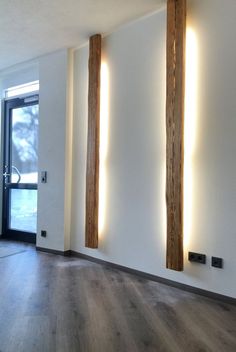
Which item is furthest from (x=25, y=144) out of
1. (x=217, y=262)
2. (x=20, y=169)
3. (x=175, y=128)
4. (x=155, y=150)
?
(x=217, y=262)

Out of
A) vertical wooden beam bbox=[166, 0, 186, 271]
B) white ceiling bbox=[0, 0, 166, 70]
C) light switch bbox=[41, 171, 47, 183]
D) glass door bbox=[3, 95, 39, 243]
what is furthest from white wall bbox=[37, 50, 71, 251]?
vertical wooden beam bbox=[166, 0, 186, 271]

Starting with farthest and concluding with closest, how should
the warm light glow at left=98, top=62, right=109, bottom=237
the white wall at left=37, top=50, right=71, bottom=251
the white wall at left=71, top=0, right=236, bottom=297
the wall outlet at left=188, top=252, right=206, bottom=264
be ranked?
the white wall at left=37, top=50, right=71, bottom=251
the warm light glow at left=98, top=62, right=109, bottom=237
the wall outlet at left=188, top=252, right=206, bottom=264
the white wall at left=71, top=0, right=236, bottom=297

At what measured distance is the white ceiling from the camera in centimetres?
303

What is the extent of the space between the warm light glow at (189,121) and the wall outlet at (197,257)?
10 cm

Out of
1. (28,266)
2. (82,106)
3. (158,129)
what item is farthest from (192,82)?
(28,266)

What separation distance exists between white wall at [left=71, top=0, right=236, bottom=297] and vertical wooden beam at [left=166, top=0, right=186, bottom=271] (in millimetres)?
119

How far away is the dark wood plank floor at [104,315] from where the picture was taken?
6.40 ft

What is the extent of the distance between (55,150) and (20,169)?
1.07 metres

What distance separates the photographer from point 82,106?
3.98 m

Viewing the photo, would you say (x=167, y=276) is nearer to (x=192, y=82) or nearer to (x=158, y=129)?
(x=158, y=129)

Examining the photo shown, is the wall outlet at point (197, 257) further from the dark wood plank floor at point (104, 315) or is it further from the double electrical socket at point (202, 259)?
the dark wood plank floor at point (104, 315)

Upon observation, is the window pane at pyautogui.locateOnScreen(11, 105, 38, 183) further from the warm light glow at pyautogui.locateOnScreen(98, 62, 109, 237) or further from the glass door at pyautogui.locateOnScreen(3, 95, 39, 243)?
the warm light glow at pyautogui.locateOnScreen(98, 62, 109, 237)

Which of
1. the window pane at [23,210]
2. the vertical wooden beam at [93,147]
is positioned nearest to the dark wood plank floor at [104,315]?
the vertical wooden beam at [93,147]

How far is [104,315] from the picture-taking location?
2344 millimetres
